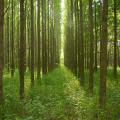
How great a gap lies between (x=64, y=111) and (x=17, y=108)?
151cm

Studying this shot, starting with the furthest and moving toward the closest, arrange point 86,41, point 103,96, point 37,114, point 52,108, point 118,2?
point 86,41, point 118,2, point 103,96, point 52,108, point 37,114

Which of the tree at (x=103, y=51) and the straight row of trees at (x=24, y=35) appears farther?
the straight row of trees at (x=24, y=35)

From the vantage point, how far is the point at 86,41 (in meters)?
30.8

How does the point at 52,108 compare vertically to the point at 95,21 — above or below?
below

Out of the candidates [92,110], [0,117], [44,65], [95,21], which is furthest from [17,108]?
[95,21]

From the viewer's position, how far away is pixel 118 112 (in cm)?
920

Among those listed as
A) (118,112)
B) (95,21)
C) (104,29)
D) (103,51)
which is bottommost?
(118,112)

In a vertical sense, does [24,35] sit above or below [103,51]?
above

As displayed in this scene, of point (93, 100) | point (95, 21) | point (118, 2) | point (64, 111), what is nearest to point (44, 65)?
point (95, 21)

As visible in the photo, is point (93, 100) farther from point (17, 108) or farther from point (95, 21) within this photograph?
point (95, 21)

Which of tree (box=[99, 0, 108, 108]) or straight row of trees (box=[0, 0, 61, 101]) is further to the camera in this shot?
straight row of trees (box=[0, 0, 61, 101])

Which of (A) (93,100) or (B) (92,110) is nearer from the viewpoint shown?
(B) (92,110)

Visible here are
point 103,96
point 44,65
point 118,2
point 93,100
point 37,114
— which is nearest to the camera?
point 37,114

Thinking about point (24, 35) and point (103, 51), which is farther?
point (24, 35)
